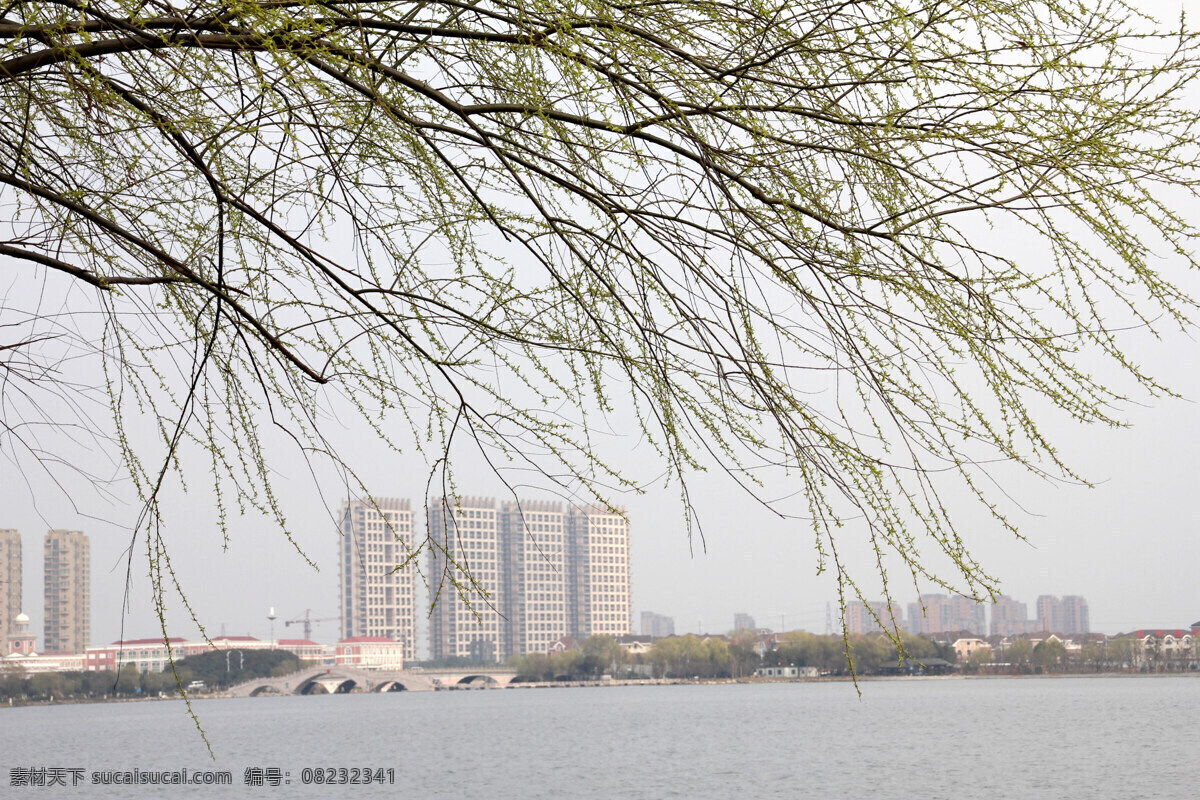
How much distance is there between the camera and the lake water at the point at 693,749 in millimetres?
25000

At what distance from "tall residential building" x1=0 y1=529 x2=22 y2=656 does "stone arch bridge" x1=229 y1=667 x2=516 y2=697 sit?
57888 mm

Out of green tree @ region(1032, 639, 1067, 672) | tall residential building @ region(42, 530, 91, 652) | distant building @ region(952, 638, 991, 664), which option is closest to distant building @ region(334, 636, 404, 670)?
tall residential building @ region(42, 530, 91, 652)

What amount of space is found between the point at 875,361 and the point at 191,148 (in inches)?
57.3

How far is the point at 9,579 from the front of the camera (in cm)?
422

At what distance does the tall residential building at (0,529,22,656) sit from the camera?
4.64m

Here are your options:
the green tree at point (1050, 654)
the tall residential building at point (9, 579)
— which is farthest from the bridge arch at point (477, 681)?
the tall residential building at point (9, 579)

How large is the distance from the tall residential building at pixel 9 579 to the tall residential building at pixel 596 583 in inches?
3563

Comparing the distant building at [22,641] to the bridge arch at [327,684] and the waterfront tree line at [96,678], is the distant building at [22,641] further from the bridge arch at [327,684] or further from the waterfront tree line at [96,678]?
the bridge arch at [327,684]

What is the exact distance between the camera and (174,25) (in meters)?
2.48

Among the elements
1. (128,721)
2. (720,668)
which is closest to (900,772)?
(128,721)

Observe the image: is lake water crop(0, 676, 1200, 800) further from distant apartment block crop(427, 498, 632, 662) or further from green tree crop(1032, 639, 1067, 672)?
distant apartment block crop(427, 498, 632, 662)

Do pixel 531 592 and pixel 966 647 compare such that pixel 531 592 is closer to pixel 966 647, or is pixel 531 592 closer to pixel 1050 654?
pixel 966 647

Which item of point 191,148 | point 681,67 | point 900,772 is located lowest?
point 900,772

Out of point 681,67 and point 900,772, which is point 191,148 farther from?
point 900,772
